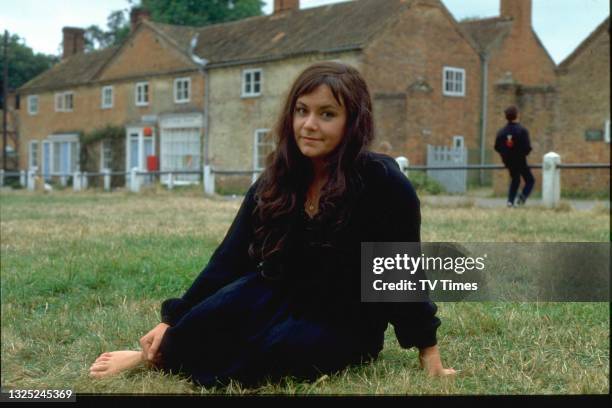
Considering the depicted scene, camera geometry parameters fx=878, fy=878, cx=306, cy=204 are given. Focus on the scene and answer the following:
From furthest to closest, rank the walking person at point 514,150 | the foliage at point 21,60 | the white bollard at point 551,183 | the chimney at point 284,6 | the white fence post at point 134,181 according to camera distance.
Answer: the chimney at point 284,6
the white fence post at point 134,181
the white bollard at point 551,183
the walking person at point 514,150
the foliage at point 21,60

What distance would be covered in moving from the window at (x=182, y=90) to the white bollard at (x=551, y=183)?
15.5m

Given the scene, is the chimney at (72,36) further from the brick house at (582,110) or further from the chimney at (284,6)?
the brick house at (582,110)

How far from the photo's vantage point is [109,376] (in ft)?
9.73

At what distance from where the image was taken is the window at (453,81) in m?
23.8

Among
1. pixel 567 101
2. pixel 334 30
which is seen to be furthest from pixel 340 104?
pixel 334 30

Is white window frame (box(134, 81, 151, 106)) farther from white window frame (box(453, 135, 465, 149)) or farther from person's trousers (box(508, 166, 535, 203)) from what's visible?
person's trousers (box(508, 166, 535, 203))

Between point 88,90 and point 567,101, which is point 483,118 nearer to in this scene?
point 567,101

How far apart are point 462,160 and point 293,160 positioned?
21.0 m

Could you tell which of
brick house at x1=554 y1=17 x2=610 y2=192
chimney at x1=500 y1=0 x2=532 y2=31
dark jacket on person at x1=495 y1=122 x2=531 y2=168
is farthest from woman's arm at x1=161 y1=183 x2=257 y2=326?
chimney at x1=500 y1=0 x2=532 y2=31

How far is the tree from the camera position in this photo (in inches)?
922

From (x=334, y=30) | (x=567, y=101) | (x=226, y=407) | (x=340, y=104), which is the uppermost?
(x=334, y=30)

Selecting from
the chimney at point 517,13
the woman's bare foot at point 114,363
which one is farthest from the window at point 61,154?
the woman's bare foot at point 114,363

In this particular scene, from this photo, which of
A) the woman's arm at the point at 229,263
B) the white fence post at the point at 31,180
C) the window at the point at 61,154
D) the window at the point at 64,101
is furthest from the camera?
the window at the point at 64,101

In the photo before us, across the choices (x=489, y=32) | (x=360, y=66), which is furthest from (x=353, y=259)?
(x=489, y=32)
